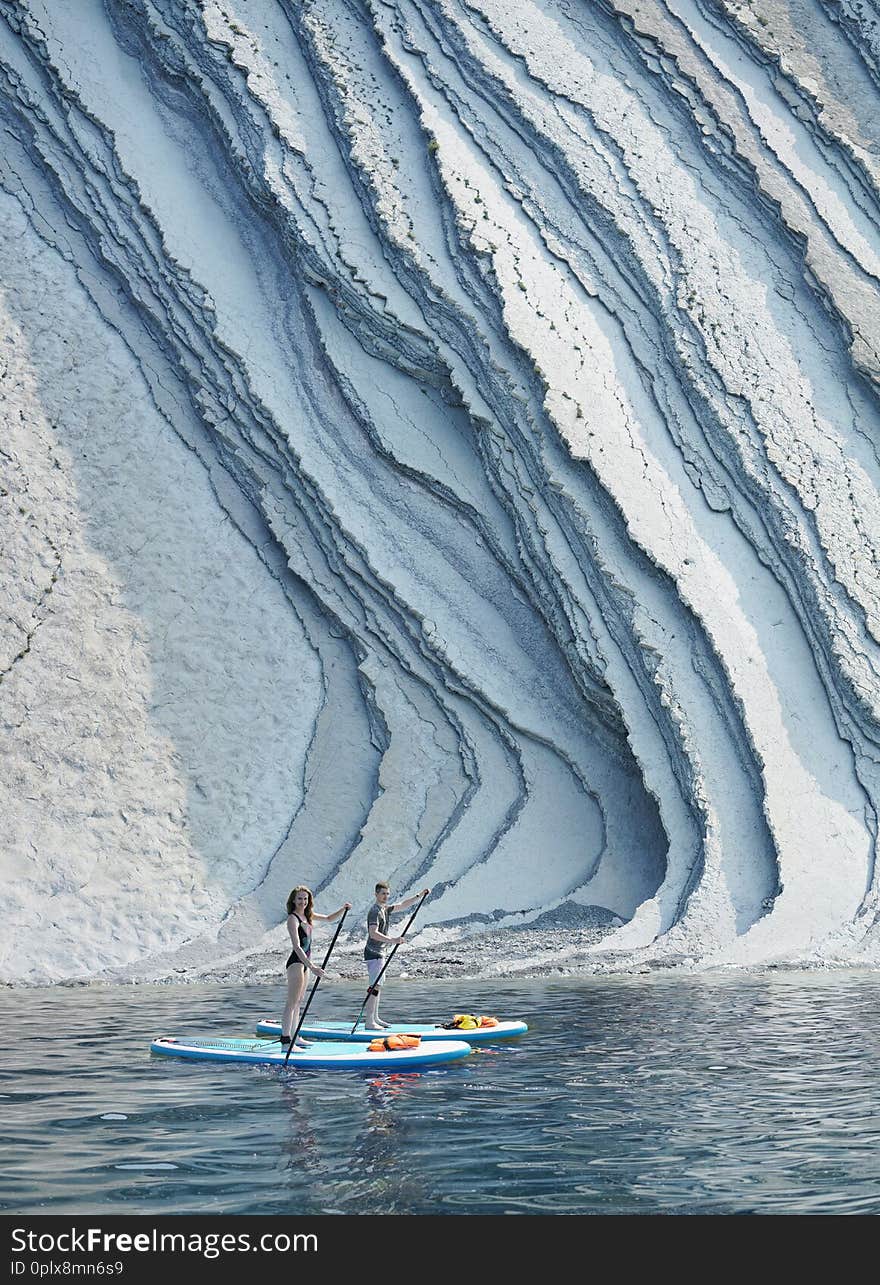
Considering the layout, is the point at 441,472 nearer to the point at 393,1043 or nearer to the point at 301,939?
the point at 301,939

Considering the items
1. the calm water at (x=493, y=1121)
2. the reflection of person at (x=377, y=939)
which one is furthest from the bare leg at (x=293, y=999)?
the reflection of person at (x=377, y=939)

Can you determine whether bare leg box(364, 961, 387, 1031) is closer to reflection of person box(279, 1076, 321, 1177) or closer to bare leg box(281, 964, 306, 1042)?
bare leg box(281, 964, 306, 1042)

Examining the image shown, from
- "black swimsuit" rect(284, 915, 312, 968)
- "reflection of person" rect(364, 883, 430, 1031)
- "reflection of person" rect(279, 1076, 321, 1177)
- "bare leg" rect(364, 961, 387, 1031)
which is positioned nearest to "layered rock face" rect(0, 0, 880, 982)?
"reflection of person" rect(364, 883, 430, 1031)

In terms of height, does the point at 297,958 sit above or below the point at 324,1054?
above

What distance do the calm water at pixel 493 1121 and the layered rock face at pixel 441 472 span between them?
262 inches

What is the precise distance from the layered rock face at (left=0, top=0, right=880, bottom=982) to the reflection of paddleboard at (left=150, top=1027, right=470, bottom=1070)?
25.4ft

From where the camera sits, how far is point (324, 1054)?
12930 mm

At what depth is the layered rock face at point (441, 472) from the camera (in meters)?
23.6

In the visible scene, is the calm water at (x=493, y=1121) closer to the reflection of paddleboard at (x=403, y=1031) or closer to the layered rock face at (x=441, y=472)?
the reflection of paddleboard at (x=403, y=1031)

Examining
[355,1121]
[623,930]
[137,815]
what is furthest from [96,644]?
[355,1121]

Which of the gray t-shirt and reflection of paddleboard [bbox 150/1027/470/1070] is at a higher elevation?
the gray t-shirt

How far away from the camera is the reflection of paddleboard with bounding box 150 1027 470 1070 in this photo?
12703 mm

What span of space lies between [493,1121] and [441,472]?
746 inches

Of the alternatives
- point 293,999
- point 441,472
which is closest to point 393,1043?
point 293,999
